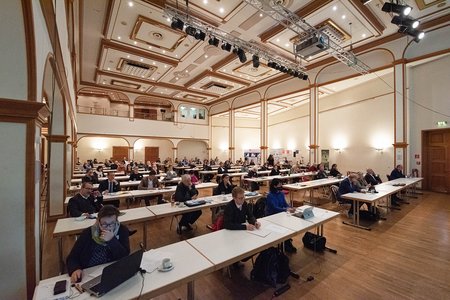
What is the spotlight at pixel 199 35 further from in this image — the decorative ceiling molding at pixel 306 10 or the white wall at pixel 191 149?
the white wall at pixel 191 149

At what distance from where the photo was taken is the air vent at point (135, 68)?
1107 cm

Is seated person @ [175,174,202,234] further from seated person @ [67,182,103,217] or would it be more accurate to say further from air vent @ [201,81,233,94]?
air vent @ [201,81,233,94]

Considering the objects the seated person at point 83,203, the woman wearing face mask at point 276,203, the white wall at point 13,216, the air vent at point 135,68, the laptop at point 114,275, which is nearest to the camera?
the laptop at point 114,275

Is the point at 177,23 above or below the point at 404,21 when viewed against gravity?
above

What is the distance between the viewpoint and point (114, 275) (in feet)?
5.15

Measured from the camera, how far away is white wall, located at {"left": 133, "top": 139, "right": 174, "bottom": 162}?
1855cm

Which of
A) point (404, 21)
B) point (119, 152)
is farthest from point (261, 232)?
point (119, 152)

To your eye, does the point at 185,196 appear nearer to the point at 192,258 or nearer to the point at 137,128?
the point at 192,258

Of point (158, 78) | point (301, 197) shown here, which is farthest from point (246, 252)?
point (158, 78)

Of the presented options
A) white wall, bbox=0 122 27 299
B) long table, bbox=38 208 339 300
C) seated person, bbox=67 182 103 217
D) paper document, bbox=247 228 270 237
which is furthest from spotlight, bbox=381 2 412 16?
seated person, bbox=67 182 103 217

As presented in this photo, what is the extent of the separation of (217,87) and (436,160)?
39.9 ft

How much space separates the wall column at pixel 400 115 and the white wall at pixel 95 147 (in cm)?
1778

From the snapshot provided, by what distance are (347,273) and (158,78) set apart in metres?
13.6

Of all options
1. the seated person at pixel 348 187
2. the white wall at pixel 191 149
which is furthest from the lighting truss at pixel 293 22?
the white wall at pixel 191 149
